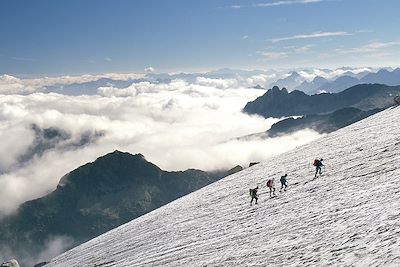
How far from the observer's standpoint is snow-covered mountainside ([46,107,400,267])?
13820mm

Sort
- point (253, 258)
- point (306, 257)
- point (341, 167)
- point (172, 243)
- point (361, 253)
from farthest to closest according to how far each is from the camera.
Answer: point (341, 167), point (172, 243), point (253, 258), point (306, 257), point (361, 253)

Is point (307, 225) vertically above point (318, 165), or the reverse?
point (318, 165)

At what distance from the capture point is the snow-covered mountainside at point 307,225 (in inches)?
544

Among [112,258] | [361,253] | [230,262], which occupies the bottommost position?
[112,258]

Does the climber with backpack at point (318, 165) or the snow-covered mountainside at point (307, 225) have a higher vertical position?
the climber with backpack at point (318, 165)

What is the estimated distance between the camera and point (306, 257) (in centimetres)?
1430

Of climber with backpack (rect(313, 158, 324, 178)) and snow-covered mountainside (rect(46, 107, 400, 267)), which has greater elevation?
climber with backpack (rect(313, 158, 324, 178))

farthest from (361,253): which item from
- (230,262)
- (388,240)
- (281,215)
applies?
(281,215)

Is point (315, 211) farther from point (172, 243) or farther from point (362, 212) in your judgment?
point (172, 243)

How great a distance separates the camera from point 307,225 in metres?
19.3

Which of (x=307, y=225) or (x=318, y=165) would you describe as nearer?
(x=307, y=225)

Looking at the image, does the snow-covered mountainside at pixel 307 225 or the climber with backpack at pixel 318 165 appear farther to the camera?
the climber with backpack at pixel 318 165

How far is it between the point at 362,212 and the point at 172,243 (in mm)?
16214

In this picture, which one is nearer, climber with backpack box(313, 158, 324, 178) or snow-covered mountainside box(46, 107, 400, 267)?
snow-covered mountainside box(46, 107, 400, 267)
